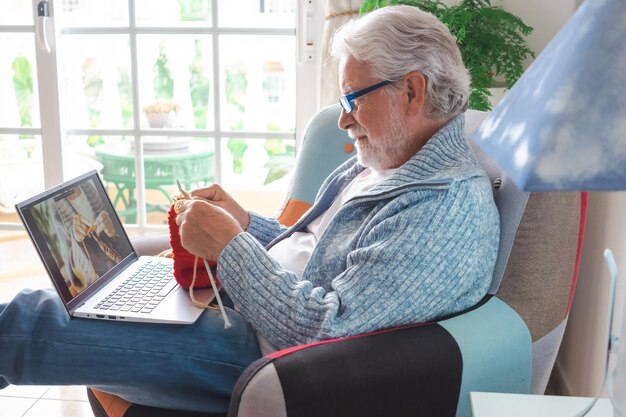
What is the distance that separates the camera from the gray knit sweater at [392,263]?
1256 mm

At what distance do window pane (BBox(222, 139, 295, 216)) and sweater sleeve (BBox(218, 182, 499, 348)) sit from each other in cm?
185

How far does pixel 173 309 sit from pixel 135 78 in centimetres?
195

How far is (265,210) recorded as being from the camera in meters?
3.37

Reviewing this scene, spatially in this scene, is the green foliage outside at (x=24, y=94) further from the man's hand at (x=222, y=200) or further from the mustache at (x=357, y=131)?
the mustache at (x=357, y=131)

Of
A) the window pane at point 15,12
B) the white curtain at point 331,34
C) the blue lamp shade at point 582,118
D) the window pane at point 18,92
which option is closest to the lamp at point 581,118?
the blue lamp shade at point 582,118

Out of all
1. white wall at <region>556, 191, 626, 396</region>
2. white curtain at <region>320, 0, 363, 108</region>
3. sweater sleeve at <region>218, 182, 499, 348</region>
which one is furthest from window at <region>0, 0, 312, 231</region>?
sweater sleeve at <region>218, 182, 499, 348</region>

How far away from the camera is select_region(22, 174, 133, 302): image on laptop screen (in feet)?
4.47

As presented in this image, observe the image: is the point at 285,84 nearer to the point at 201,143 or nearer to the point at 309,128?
the point at 201,143

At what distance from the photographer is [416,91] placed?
148 centimetres

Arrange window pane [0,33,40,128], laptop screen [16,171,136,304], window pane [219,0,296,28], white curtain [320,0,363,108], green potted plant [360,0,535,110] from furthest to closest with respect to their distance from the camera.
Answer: window pane [0,33,40,128], window pane [219,0,296,28], white curtain [320,0,363,108], green potted plant [360,0,535,110], laptop screen [16,171,136,304]

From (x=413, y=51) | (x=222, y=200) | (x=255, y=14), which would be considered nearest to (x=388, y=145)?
(x=413, y=51)

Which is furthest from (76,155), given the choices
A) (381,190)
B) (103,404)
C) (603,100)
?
(603,100)

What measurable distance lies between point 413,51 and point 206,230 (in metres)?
0.55

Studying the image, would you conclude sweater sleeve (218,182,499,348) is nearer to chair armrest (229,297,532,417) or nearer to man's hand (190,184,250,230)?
chair armrest (229,297,532,417)
